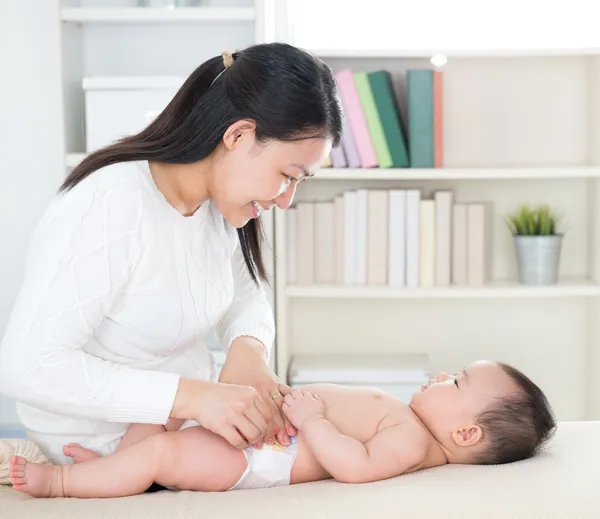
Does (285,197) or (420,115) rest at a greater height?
(420,115)

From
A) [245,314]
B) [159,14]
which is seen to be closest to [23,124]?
[159,14]

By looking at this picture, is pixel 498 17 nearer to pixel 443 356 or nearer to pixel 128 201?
pixel 443 356

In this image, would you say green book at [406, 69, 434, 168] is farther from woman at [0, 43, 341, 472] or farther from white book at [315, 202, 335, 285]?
woman at [0, 43, 341, 472]

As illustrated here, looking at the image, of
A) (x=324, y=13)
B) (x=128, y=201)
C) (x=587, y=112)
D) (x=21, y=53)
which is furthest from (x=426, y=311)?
(x=128, y=201)

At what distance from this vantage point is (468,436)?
154cm

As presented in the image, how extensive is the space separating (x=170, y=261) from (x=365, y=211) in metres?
1.47

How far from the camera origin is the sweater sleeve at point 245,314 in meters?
1.73

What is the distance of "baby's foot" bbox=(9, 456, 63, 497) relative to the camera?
1.35 metres

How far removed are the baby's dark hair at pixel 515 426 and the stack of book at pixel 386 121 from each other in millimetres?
1344

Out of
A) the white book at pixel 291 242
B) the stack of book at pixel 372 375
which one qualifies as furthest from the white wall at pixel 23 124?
the stack of book at pixel 372 375

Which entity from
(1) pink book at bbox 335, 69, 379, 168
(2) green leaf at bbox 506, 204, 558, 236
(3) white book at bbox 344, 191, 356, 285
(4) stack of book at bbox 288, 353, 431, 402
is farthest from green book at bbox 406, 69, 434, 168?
(4) stack of book at bbox 288, 353, 431, 402

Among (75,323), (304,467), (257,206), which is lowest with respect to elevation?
(304,467)

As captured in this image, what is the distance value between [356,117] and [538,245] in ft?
2.33

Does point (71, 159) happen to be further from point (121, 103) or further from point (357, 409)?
point (357, 409)
